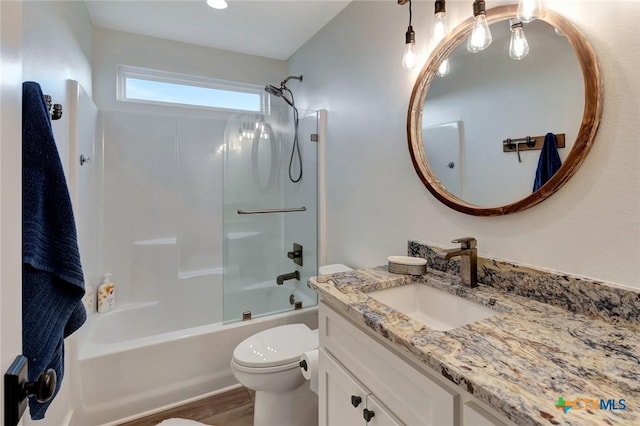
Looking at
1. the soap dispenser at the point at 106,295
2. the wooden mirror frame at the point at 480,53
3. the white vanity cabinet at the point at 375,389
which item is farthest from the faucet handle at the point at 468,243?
the soap dispenser at the point at 106,295

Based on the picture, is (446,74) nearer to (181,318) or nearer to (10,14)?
(10,14)

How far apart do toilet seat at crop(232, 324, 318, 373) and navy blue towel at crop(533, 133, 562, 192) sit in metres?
1.33

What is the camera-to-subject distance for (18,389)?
0.50 m

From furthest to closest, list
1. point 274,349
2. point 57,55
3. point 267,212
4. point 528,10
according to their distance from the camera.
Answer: point 267,212, point 274,349, point 57,55, point 528,10

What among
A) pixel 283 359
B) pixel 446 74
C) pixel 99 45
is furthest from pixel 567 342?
Result: pixel 99 45

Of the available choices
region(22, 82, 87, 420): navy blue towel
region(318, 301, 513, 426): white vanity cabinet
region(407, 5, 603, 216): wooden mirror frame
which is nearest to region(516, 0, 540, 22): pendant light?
region(407, 5, 603, 216): wooden mirror frame

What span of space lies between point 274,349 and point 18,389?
128cm

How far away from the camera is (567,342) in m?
0.74

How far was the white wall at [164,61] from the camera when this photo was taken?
233cm

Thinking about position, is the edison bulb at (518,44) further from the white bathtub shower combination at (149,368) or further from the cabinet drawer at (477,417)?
the white bathtub shower combination at (149,368)

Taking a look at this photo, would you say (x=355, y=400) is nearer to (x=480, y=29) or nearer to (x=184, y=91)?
(x=480, y=29)

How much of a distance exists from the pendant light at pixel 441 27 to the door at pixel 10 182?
129cm

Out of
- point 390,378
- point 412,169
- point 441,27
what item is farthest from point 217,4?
point 390,378

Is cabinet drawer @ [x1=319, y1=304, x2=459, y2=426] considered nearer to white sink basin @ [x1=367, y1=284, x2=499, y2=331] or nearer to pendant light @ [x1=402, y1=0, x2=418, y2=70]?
white sink basin @ [x1=367, y1=284, x2=499, y2=331]
